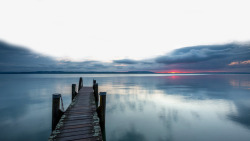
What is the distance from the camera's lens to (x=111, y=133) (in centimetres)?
900

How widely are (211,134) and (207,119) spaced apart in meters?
3.19

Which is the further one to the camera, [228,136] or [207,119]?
[207,119]

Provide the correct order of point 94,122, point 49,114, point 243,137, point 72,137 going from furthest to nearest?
point 49,114 → point 243,137 → point 94,122 → point 72,137

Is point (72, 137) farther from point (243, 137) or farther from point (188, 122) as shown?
point (243, 137)

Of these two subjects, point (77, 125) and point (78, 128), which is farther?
point (77, 125)

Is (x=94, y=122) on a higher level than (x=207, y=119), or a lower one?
higher

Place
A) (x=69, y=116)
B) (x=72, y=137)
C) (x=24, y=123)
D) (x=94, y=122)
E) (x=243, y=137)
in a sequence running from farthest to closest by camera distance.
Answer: (x=24, y=123), (x=243, y=137), (x=69, y=116), (x=94, y=122), (x=72, y=137)

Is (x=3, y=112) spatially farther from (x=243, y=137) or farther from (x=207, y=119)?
(x=243, y=137)

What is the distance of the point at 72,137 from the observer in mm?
4883

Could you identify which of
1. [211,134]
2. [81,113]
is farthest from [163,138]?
[81,113]

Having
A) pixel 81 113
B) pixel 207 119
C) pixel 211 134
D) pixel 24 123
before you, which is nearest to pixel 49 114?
pixel 24 123

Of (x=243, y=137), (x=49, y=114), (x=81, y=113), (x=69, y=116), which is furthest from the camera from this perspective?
(x=49, y=114)

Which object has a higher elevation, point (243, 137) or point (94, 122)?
point (94, 122)

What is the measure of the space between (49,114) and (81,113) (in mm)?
8097
